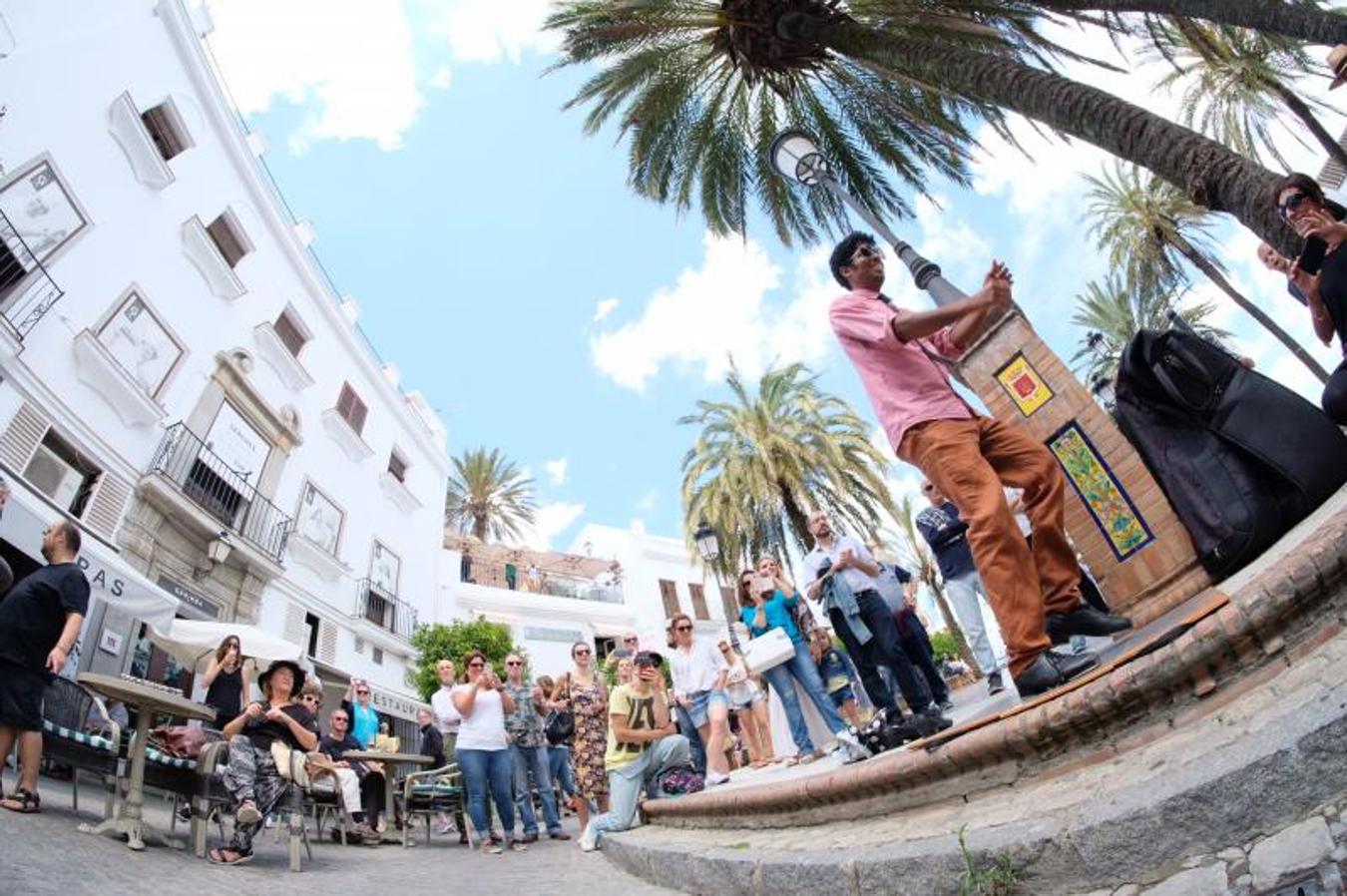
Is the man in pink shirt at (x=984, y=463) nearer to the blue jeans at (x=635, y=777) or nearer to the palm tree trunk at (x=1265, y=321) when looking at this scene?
the blue jeans at (x=635, y=777)

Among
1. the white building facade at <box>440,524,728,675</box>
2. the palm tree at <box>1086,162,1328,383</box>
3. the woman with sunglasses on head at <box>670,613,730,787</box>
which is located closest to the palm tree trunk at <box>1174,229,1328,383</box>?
the palm tree at <box>1086,162,1328,383</box>

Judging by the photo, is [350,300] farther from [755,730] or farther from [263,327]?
[755,730]

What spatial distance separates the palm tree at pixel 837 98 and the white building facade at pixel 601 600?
46.5 feet

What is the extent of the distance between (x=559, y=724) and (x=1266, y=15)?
343 inches

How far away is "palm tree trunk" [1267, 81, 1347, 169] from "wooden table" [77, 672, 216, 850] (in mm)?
18476

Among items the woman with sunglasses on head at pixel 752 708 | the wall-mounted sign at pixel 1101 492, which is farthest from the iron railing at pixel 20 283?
the wall-mounted sign at pixel 1101 492

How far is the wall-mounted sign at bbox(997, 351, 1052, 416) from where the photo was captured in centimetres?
461

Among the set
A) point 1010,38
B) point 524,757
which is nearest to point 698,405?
point 1010,38

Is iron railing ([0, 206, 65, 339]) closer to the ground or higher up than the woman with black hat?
higher up

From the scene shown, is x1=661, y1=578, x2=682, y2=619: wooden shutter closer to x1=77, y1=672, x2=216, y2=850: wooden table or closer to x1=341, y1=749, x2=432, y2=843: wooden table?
x1=341, y1=749, x2=432, y2=843: wooden table

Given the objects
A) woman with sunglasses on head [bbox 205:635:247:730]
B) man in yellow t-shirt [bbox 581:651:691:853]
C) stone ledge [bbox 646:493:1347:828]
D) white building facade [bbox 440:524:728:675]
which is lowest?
stone ledge [bbox 646:493:1347:828]

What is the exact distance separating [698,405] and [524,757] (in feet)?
47.8

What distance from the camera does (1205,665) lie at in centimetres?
197

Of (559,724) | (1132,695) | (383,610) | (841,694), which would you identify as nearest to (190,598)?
(383,610)
